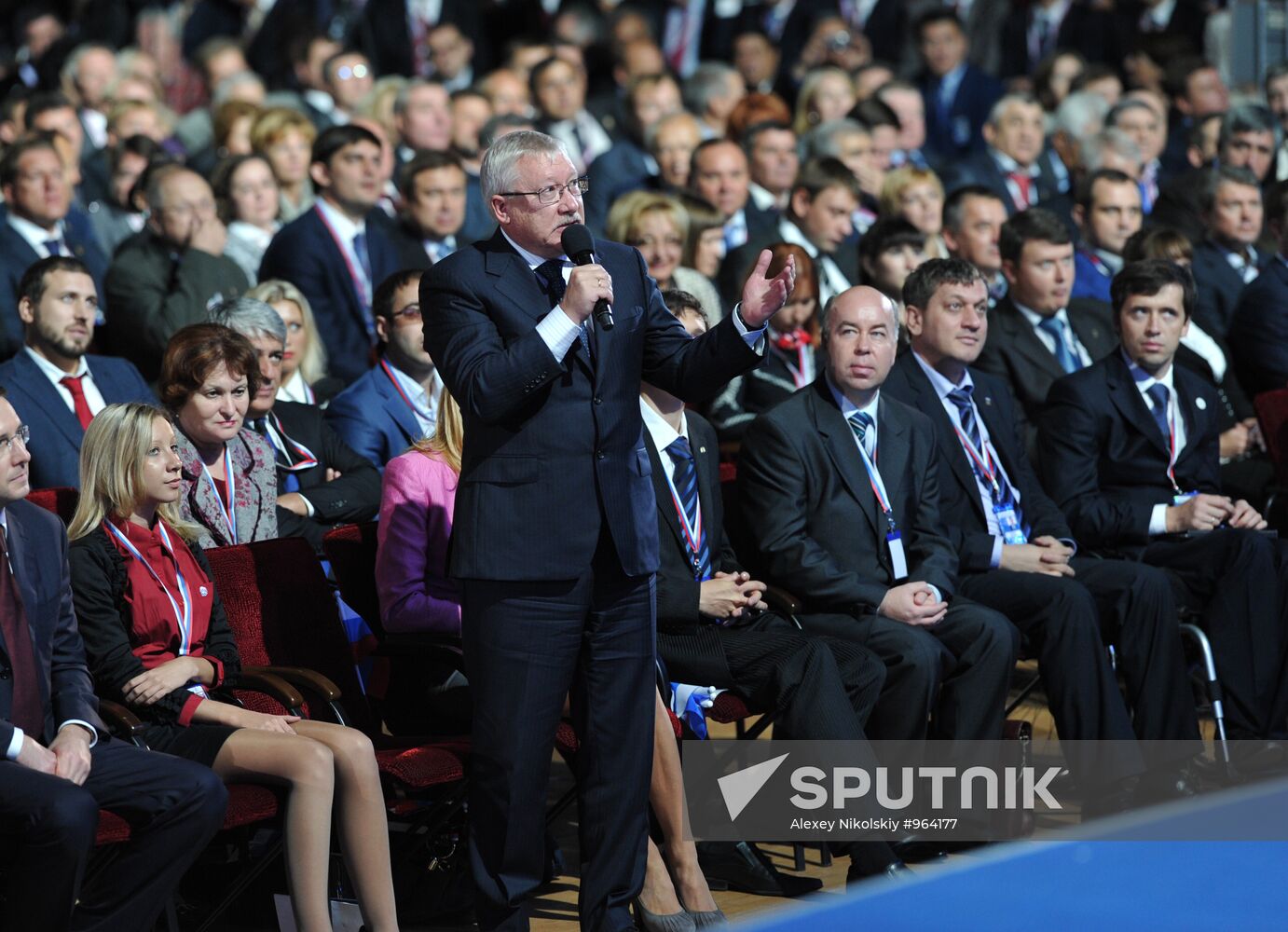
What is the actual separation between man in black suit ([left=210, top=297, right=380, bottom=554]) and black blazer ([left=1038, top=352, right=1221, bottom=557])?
2.47 meters

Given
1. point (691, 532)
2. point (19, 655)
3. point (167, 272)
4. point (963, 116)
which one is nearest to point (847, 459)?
point (691, 532)

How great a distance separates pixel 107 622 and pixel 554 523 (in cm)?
130

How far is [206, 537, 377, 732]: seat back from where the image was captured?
5469 mm

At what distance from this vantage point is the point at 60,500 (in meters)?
5.53

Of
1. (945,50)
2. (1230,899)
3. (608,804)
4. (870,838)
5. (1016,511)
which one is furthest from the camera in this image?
(945,50)

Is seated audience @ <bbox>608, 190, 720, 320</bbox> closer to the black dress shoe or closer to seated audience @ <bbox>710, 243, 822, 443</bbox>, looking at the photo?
A: seated audience @ <bbox>710, 243, 822, 443</bbox>

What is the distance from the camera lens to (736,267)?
8.44m

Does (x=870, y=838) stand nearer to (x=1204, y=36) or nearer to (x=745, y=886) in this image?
(x=745, y=886)

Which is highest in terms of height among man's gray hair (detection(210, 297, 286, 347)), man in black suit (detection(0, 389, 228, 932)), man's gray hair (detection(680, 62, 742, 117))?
man's gray hair (detection(680, 62, 742, 117))

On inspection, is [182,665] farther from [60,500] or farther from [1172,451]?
[1172,451]

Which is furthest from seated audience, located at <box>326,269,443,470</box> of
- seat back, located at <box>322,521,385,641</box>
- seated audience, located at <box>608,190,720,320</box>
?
seated audience, located at <box>608,190,720,320</box>

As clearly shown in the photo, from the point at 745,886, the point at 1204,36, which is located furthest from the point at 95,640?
the point at 1204,36

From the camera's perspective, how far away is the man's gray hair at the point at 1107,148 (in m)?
10.5

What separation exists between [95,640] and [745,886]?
6.62ft
